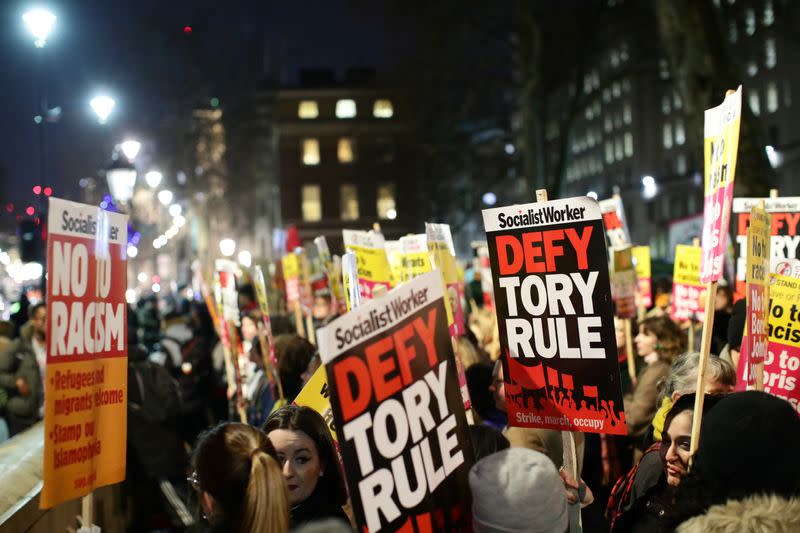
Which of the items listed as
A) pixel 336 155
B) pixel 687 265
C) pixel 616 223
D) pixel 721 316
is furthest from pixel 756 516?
pixel 336 155

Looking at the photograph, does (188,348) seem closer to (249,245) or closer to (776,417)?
(776,417)

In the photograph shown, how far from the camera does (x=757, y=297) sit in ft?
19.8

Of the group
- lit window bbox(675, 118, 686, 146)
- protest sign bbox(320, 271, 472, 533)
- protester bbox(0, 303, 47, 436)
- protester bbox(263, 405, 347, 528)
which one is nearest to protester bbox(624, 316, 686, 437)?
protester bbox(263, 405, 347, 528)

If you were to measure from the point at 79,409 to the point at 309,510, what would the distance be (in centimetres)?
125

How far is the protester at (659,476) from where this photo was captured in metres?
4.00

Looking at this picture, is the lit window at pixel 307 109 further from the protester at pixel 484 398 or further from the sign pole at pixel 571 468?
the sign pole at pixel 571 468

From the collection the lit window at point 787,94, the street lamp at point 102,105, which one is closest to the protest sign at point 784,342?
the street lamp at point 102,105

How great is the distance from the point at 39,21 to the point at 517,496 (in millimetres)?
13028


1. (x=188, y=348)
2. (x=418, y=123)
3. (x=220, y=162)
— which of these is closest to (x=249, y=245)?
(x=220, y=162)

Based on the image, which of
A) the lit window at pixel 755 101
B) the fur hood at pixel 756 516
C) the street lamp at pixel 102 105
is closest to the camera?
the fur hood at pixel 756 516

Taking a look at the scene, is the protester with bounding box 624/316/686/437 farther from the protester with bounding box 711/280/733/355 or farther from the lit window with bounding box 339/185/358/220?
the lit window with bounding box 339/185/358/220

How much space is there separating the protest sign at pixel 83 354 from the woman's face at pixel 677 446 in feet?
8.59

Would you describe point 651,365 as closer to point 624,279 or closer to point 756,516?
point 624,279

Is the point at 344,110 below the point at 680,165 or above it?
above
